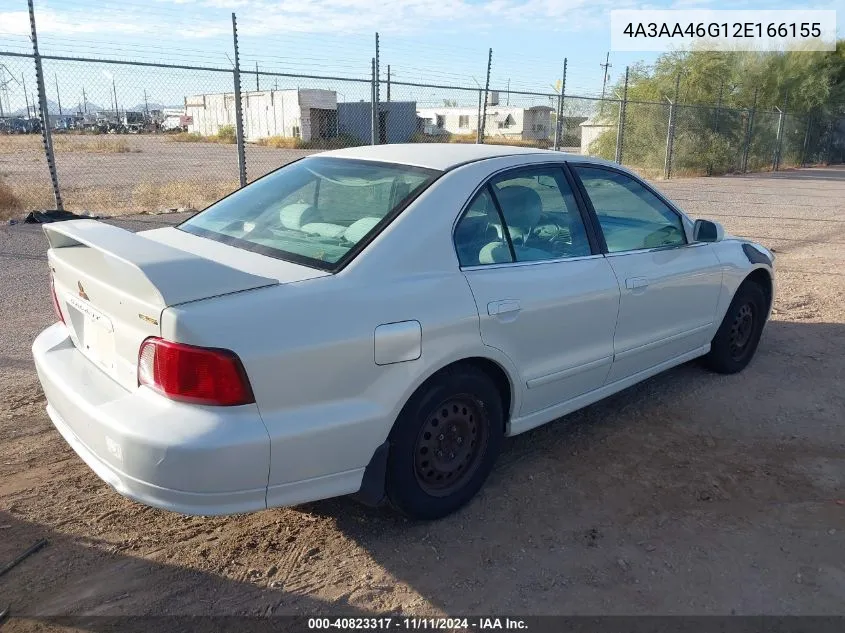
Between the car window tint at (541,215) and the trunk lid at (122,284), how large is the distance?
127 centimetres

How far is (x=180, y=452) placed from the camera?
2221 mm

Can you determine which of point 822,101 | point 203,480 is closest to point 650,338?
point 203,480

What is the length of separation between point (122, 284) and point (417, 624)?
160 cm

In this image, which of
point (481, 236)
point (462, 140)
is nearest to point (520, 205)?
point (481, 236)

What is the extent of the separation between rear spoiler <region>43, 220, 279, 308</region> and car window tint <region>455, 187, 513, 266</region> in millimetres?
886

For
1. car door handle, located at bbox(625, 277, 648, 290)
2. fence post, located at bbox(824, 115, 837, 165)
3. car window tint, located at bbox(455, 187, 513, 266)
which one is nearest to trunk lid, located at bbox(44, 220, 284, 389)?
car window tint, located at bbox(455, 187, 513, 266)

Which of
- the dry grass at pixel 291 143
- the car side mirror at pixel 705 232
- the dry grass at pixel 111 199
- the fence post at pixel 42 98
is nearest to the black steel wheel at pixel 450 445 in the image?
the car side mirror at pixel 705 232

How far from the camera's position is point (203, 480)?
227 centimetres

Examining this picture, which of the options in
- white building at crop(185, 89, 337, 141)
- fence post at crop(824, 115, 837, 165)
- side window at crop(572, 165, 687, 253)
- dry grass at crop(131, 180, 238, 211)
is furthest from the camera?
white building at crop(185, 89, 337, 141)

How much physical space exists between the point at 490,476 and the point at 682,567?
3.25 feet

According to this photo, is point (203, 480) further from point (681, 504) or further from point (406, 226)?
point (681, 504)

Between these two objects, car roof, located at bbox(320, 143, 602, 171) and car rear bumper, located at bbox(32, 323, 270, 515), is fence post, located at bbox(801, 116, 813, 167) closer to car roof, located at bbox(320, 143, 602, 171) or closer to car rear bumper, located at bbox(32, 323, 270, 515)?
car roof, located at bbox(320, 143, 602, 171)

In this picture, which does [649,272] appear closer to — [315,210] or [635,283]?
[635,283]

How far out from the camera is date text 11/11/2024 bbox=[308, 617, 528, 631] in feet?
7.97
